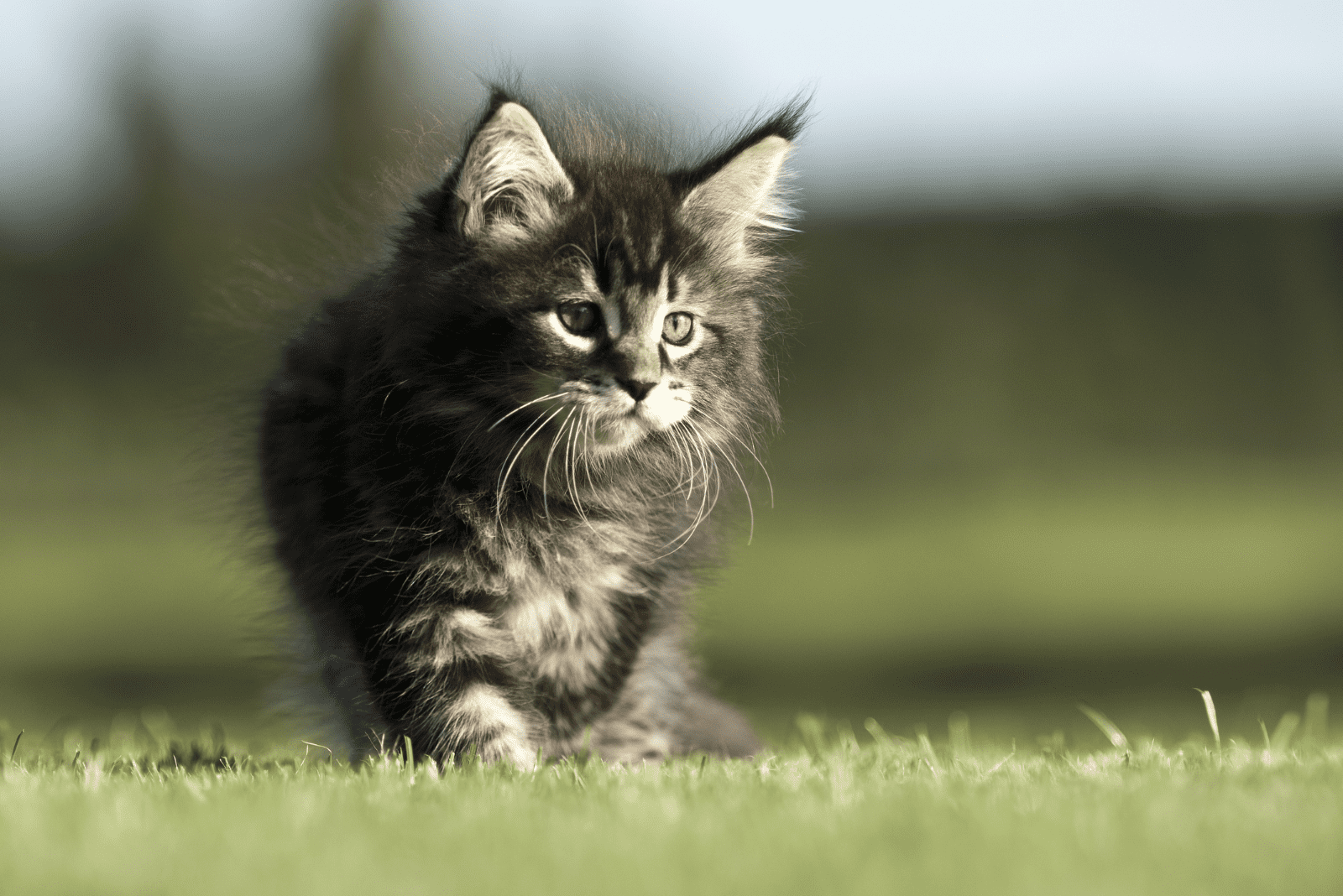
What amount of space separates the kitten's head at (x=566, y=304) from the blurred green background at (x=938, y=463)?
4.12 meters

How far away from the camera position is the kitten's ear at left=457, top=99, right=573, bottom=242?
246 cm

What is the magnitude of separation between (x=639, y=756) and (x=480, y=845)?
150cm

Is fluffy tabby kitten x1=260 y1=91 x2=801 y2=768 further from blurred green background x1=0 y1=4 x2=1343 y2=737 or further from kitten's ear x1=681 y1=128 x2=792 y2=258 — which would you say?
blurred green background x1=0 y1=4 x2=1343 y2=737

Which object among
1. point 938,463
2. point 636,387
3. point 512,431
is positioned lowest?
point 938,463

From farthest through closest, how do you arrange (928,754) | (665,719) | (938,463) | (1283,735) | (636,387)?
(938,463)
(665,719)
(1283,735)
(928,754)
(636,387)

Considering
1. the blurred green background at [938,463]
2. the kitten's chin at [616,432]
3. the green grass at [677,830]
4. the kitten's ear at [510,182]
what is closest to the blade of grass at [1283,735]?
the green grass at [677,830]

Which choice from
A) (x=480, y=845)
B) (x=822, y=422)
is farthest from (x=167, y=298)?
(x=480, y=845)

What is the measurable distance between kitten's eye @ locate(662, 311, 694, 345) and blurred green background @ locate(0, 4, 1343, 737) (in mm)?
4124

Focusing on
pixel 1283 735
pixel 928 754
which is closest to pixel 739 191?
pixel 928 754

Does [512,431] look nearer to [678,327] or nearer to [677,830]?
[678,327]

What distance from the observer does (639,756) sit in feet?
10.00

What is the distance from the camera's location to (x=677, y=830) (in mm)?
1663

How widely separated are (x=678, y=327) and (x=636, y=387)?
0.26 m

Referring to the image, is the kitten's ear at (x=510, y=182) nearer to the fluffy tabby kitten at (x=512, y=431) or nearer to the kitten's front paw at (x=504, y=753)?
the fluffy tabby kitten at (x=512, y=431)
